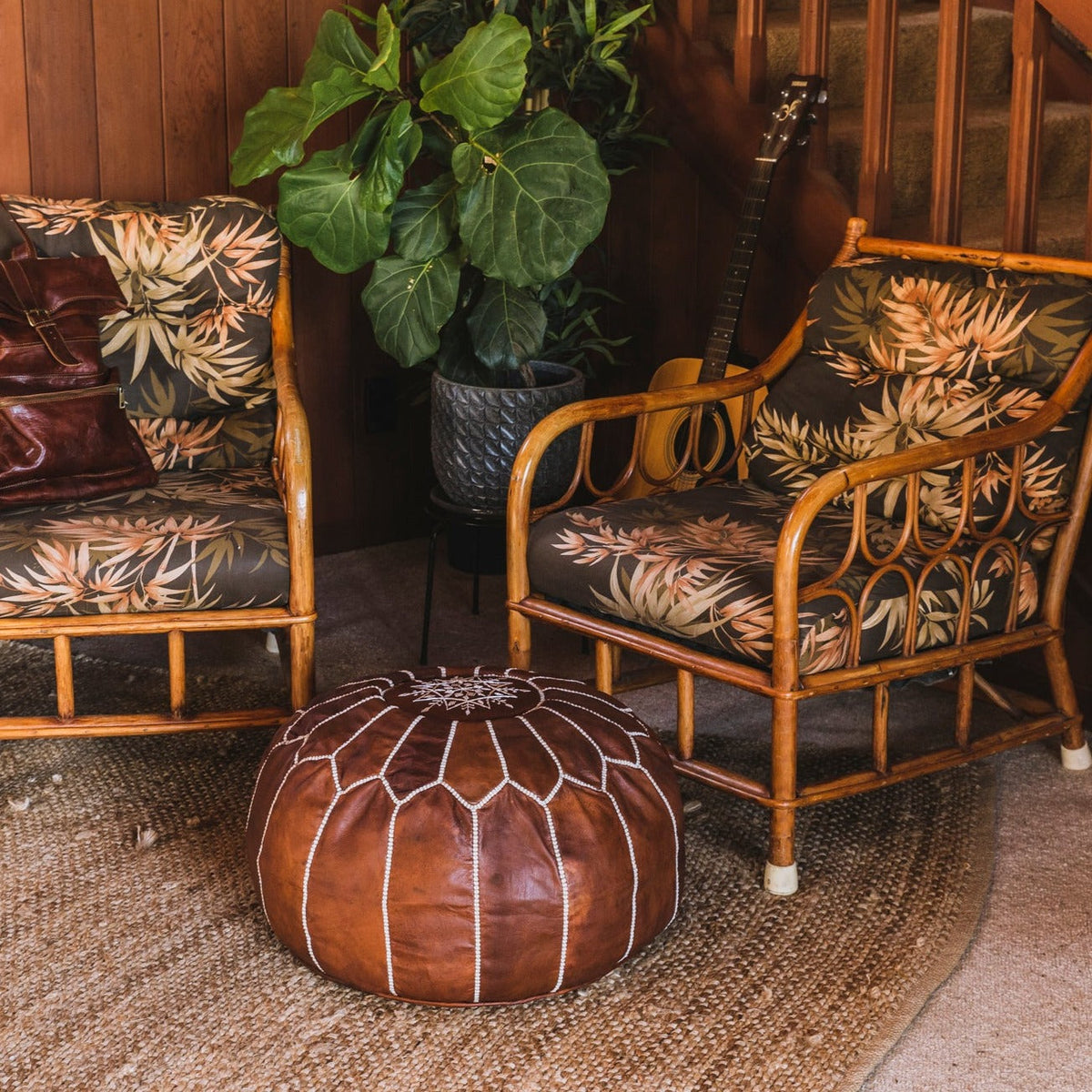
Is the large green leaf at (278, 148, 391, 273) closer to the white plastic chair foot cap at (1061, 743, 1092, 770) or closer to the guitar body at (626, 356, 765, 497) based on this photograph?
the guitar body at (626, 356, 765, 497)

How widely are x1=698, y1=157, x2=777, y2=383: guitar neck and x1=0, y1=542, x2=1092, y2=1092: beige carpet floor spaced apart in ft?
2.50

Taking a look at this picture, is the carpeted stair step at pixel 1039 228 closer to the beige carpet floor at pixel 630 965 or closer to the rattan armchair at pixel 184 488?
the beige carpet floor at pixel 630 965

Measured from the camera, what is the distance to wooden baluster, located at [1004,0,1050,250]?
229cm

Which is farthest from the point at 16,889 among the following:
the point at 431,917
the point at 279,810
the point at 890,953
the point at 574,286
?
the point at 574,286

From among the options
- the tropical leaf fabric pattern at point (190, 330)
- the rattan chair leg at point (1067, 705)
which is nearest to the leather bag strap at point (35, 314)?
the tropical leaf fabric pattern at point (190, 330)

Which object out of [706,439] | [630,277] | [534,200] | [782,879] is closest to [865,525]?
[782,879]

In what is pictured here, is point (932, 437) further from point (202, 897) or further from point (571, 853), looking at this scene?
point (202, 897)

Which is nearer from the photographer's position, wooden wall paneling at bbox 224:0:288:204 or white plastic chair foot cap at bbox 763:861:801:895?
white plastic chair foot cap at bbox 763:861:801:895

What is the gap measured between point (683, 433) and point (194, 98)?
49.3 inches

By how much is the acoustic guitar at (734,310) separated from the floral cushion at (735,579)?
36 centimetres

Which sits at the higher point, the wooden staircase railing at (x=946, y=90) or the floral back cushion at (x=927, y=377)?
the wooden staircase railing at (x=946, y=90)

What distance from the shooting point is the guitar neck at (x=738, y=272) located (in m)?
2.63

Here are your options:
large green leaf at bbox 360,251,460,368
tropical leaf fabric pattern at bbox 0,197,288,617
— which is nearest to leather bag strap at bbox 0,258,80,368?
tropical leaf fabric pattern at bbox 0,197,288,617

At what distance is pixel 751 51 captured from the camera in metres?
2.78
